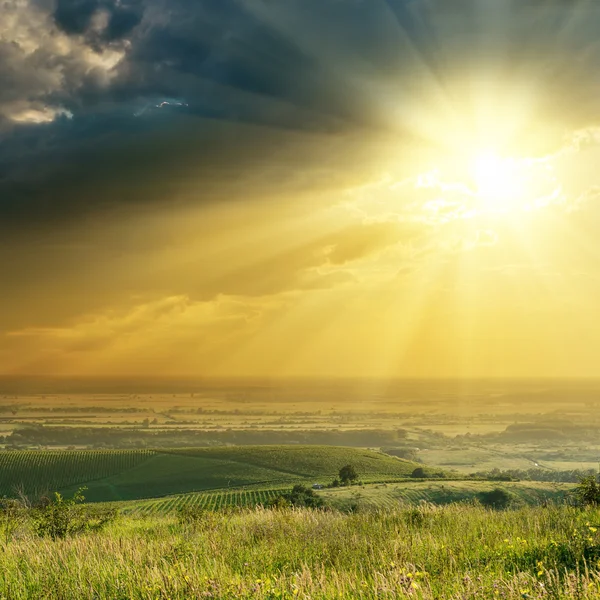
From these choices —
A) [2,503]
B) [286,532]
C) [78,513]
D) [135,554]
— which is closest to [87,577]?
[135,554]

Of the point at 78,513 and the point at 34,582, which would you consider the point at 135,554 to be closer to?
the point at 34,582

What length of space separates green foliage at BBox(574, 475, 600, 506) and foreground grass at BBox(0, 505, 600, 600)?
3.05 m

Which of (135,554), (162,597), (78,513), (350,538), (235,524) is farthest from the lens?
(78,513)

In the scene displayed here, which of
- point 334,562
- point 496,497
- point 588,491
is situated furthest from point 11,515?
point 496,497

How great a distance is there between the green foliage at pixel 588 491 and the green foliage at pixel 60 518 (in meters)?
15.7

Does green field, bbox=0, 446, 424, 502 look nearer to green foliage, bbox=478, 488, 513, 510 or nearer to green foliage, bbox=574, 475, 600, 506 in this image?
green foliage, bbox=478, 488, 513, 510

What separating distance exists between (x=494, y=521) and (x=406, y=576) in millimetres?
7969

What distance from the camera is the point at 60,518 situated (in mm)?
19719

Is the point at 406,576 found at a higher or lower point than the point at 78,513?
higher

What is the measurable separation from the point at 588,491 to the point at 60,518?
55.4ft

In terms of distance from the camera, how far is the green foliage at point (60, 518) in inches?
757

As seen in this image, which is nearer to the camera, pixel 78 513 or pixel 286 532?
pixel 286 532

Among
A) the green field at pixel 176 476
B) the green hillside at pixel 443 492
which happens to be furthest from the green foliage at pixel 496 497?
the green field at pixel 176 476

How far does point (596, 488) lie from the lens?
18625 millimetres
